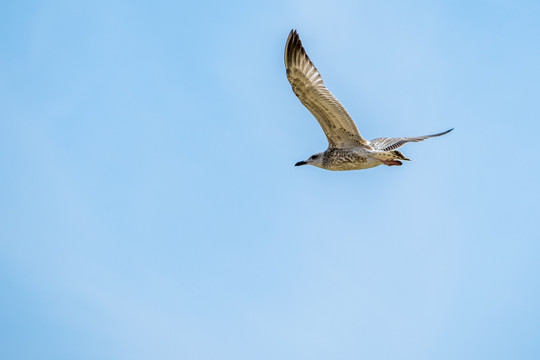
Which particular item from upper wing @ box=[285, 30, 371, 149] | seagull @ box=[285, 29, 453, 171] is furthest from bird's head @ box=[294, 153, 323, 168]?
upper wing @ box=[285, 30, 371, 149]

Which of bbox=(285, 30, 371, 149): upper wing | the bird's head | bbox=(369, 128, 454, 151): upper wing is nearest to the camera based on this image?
bbox=(285, 30, 371, 149): upper wing

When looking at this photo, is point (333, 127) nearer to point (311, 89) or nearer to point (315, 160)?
point (311, 89)

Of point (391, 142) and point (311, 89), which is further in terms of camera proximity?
point (391, 142)

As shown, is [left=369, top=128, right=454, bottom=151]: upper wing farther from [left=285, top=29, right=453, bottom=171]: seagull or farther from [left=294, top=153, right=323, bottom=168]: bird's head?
[left=294, top=153, right=323, bottom=168]: bird's head

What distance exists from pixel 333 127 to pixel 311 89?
103 centimetres

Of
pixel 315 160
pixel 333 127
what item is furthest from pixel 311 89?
pixel 315 160

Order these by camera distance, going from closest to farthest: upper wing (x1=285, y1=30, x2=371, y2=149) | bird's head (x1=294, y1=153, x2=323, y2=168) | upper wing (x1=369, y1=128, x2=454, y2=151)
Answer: upper wing (x1=285, y1=30, x2=371, y2=149), upper wing (x1=369, y1=128, x2=454, y2=151), bird's head (x1=294, y1=153, x2=323, y2=168)

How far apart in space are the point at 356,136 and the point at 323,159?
1.02 metres

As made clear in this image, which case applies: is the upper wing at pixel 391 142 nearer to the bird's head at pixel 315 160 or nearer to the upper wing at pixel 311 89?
the upper wing at pixel 311 89

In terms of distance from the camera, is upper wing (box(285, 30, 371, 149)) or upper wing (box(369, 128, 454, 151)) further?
upper wing (box(369, 128, 454, 151))

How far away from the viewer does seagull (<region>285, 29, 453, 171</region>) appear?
1521cm

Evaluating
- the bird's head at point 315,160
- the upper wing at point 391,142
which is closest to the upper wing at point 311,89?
the upper wing at point 391,142

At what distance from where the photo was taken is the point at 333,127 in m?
15.9

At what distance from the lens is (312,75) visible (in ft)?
49.9
